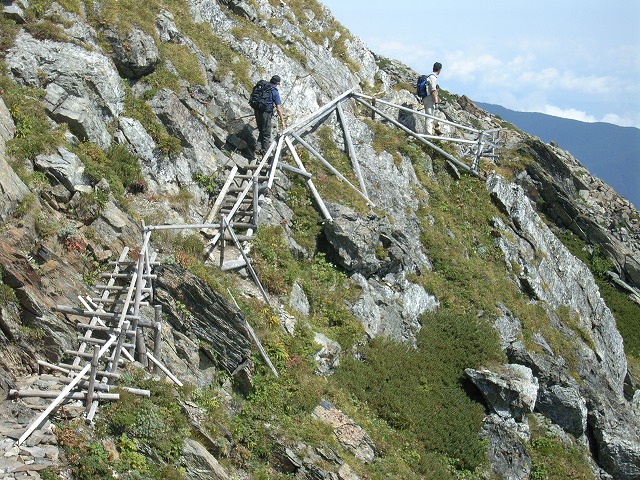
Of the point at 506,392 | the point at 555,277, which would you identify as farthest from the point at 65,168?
the point at 555,277

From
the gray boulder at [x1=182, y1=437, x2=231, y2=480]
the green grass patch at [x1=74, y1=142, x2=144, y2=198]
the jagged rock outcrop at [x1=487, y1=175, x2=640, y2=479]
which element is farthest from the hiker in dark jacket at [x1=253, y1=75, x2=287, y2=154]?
the gray boulder at [x1=182, y1=437, x2=231, y2=480]

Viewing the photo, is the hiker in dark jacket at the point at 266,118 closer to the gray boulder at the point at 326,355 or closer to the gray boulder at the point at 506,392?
the gray boulder at the point at 326,355

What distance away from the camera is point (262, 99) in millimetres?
20672

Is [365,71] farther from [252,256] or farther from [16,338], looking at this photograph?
[16,338]

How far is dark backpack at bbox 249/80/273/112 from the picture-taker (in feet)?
67.8

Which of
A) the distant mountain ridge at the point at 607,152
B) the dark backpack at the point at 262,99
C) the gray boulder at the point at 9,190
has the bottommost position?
the gray boulder at the point at 9,190

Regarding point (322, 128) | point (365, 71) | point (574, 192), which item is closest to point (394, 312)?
point (322, 128)

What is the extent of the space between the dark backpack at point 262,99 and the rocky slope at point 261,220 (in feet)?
3.76

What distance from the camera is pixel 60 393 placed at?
10688mm

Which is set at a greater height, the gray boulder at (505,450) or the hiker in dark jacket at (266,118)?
the hiker in dark jacket at (266,118)

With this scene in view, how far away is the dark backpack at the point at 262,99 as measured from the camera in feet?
67.8

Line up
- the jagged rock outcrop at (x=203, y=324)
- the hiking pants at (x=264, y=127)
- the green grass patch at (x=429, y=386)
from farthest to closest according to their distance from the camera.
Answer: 1. the hiking pants at (x=264, y=127)
2. the green grass patch at (x=429, y=386)
3. the jagged rock outcrop at (x=203, y=324)

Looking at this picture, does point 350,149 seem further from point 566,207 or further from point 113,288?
point 566,207

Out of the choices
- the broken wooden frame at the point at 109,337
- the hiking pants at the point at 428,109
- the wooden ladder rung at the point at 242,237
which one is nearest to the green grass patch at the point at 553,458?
the wooden ladder rung at the point at 242,237
